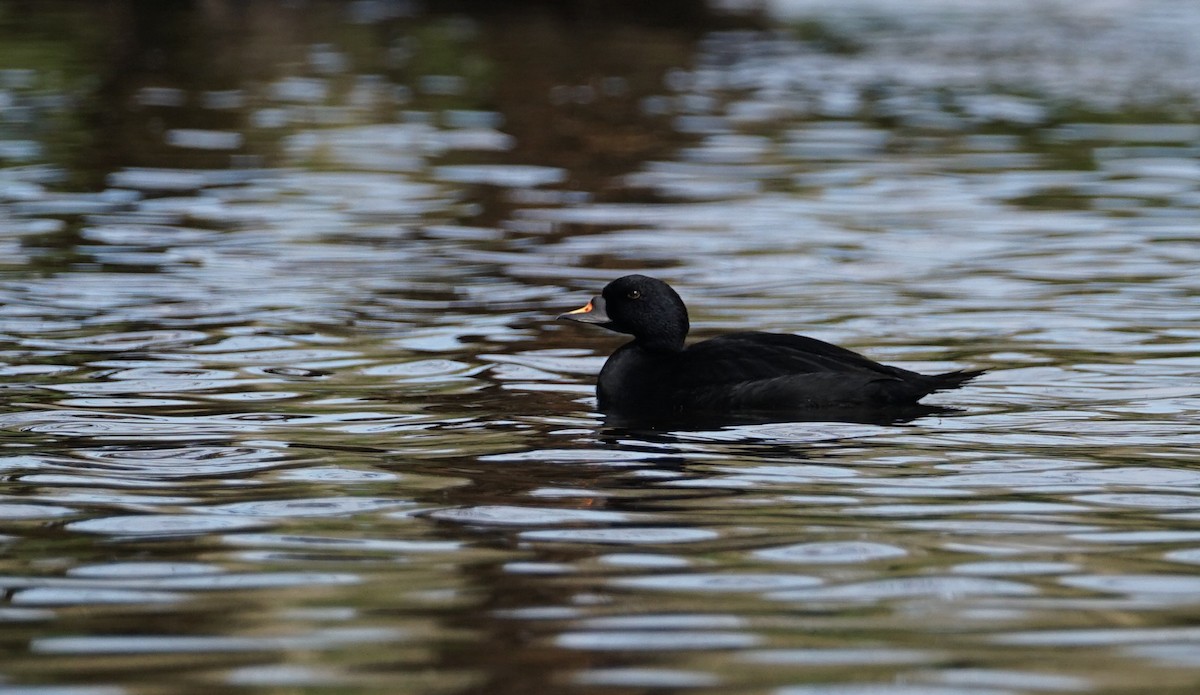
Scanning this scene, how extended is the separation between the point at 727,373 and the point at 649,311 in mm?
679

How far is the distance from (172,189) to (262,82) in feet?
25.7

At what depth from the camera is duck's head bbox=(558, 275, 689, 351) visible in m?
9.85

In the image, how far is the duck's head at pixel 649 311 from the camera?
9852 mm

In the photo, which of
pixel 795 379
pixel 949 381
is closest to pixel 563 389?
pixel 795 379

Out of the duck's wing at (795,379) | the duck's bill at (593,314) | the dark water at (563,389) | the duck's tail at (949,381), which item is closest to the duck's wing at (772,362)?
the duck's wing at (795,379)

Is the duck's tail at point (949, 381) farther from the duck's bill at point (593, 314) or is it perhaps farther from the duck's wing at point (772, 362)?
the duck's bill at point (593, 314)

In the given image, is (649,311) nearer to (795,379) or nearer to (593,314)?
(593,314)

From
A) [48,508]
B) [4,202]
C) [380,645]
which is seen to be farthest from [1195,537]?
[4,202]

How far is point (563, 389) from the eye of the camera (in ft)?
33.4

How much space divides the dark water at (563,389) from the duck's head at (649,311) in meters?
0.44

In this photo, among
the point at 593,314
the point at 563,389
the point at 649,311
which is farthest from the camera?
the point at 563,389

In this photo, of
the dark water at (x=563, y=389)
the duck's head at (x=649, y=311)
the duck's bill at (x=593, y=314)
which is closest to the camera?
the dark water at (x=563, y=389)

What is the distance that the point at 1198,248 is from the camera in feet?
47.5

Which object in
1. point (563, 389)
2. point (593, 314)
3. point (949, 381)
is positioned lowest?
point (563, 389)
